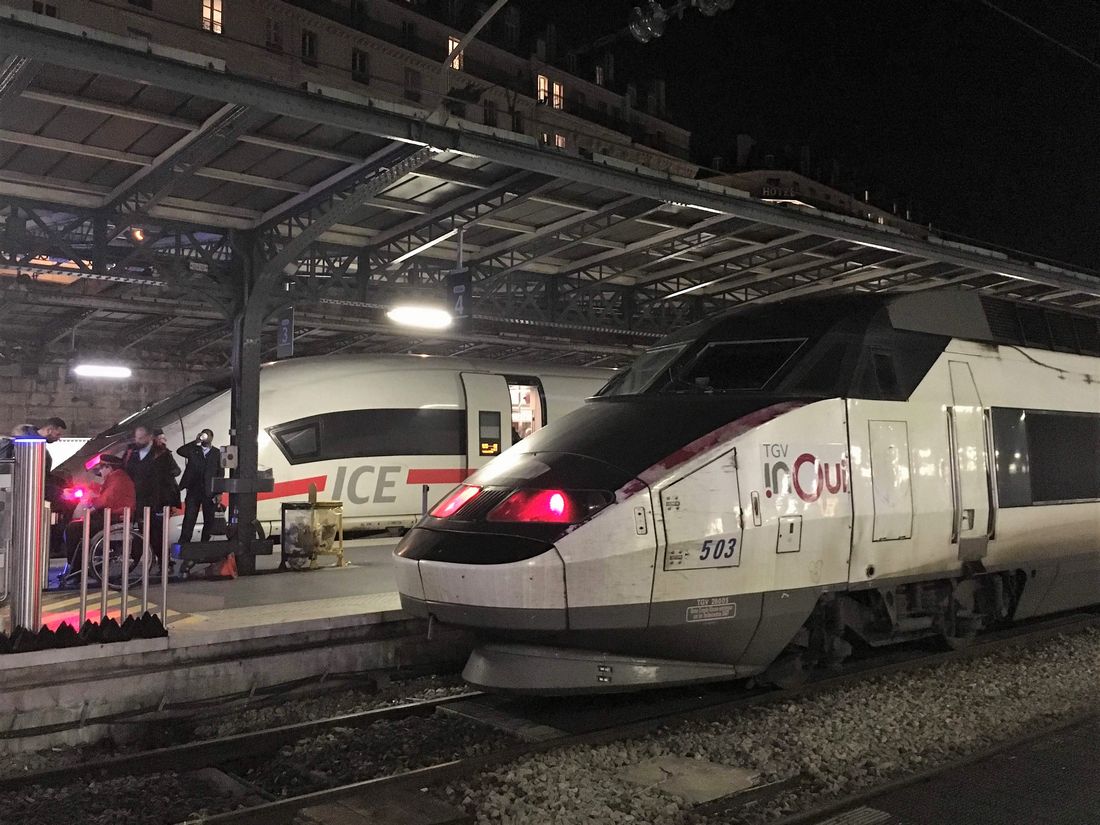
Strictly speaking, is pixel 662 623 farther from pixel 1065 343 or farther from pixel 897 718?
pixel 1065 343

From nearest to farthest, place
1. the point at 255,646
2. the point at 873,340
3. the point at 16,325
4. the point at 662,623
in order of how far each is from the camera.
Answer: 1. the point at 662,623
2. the point at 873,340
3. the point at 255,646
4. the point at 16,325

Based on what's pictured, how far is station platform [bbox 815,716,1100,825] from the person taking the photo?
4547mm

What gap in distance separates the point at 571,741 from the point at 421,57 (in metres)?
42.7

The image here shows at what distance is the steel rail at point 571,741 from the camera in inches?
178

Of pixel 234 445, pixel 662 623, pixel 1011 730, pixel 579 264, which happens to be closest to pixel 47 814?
pixel 662 623

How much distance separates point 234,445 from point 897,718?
333 inches

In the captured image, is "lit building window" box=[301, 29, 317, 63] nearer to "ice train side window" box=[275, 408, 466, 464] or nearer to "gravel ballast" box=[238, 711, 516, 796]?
"ice train side window" box=[275, 408, 466, 464]

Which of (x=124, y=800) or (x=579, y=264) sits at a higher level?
(x=579, y=264)

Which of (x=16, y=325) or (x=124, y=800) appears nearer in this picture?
(x=124, y=800)

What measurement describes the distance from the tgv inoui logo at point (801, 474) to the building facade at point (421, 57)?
884 inches

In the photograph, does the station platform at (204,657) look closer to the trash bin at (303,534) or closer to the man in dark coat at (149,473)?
the man in dark coat at (149,473)

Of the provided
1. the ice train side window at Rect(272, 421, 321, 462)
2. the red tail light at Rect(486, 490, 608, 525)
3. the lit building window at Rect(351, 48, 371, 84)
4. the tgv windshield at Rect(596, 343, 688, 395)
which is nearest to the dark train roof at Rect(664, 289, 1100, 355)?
the tgv windshield at Rect(596, 343, 688, 395)

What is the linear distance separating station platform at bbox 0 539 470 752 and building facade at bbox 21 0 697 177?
20.6m

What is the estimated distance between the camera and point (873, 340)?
670 cm
